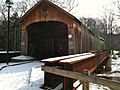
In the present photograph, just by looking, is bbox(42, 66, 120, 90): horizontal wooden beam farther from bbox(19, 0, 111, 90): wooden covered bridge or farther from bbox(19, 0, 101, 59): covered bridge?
bbox(19, 0, 101, 59): covered bridge

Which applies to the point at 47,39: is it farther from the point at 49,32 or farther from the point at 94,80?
the point at 94,80

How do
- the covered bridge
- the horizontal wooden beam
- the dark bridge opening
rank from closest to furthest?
the horizontal wooden beam → the covered bridge → the dark bridge opening

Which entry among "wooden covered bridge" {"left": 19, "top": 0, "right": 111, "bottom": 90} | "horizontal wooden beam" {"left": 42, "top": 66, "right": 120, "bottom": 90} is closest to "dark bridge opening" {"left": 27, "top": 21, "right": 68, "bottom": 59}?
"wooden covered bridge" {"left": 19, "top": 0, "right": 111, "bottom": 90}

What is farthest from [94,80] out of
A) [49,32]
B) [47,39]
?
[49,32]

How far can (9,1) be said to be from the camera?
45.4ft

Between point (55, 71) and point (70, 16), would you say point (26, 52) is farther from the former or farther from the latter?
point (55, 71)

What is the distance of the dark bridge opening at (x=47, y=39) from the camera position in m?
18.6

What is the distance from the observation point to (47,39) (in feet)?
68.9

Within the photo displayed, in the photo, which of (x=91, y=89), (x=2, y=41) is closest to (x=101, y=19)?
(x=2, y=41)

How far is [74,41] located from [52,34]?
22.8ft

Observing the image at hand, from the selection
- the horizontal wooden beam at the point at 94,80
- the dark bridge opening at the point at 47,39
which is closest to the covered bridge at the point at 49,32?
the dark bridge opening at the point at 47,39

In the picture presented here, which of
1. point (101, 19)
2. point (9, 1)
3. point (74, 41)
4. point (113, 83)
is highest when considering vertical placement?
point (101, 19)

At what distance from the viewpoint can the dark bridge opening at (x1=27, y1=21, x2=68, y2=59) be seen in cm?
1859

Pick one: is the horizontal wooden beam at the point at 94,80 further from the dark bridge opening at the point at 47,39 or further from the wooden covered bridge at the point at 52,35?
the dark bridge opening at the point at 47,39
